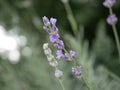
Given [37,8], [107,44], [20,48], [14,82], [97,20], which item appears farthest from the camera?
[37,8]

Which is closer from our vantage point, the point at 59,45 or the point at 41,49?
the point at 59,45

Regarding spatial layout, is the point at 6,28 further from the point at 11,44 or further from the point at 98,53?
the point at 98,53

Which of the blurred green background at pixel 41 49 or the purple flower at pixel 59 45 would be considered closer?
the purple flower at pixel 59 45

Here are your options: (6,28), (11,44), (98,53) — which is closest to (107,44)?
(98,53)

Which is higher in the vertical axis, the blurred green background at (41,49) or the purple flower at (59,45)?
the blurred green background at (41,49)

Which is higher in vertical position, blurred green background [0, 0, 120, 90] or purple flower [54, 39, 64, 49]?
blurred green background [0, 0, 120, 90]

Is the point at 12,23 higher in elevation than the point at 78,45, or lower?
higher

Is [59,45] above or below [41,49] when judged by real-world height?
below

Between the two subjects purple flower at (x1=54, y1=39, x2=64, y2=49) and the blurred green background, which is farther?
the blurred green background
